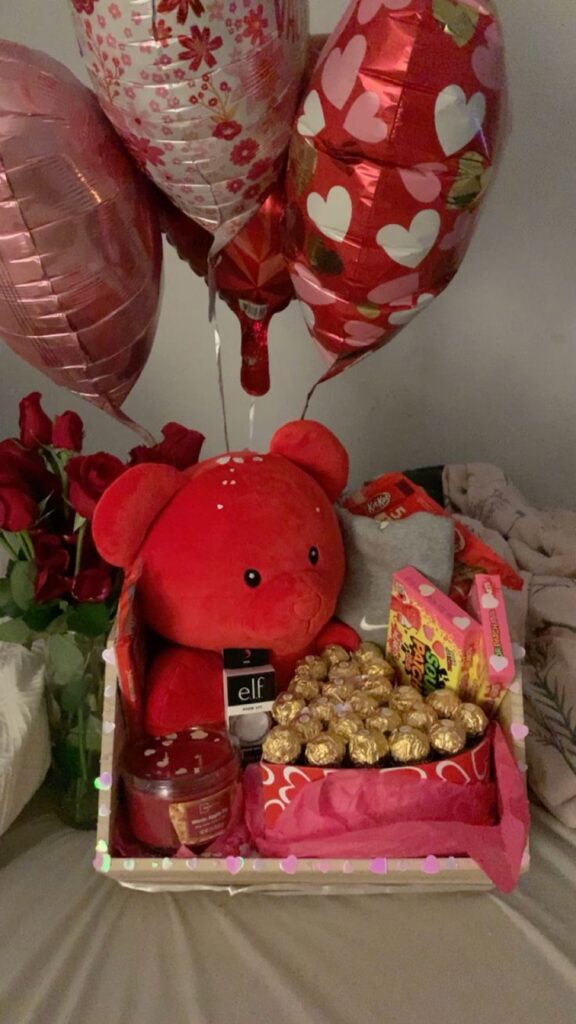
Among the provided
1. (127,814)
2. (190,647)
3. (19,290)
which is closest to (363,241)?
(19,290)

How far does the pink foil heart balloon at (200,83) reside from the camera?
1.95 feet

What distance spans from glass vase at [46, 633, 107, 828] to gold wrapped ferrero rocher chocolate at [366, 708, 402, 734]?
266 millimetres

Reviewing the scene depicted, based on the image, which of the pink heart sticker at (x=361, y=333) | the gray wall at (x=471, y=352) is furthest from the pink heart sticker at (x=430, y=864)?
the gray wall at (x=471, y=352)

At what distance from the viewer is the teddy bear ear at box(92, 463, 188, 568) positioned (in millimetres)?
719

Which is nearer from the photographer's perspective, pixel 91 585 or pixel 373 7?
pixel 373 7

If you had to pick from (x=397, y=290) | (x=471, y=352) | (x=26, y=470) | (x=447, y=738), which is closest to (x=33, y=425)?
(x=26, y=470)

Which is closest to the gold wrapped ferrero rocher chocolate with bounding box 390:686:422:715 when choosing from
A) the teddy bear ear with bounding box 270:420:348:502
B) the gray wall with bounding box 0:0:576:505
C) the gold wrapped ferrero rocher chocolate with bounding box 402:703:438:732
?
the gold wrapped ferrero rocher chocolate with bounding box 402:703:438:732

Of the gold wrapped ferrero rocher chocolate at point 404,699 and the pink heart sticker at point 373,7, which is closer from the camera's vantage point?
the pink heart sticker at point 373,7

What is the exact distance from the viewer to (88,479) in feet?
2.40

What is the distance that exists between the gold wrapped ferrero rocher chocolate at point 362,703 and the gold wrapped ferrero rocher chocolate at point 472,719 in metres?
0.07

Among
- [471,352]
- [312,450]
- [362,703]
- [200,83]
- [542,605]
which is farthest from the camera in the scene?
[471,352]

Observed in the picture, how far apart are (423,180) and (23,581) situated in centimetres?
48

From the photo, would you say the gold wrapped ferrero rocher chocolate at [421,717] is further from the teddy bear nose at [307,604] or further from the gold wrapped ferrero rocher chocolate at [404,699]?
the teddy bear nose at [307,604]

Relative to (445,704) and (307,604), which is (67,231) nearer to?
(307,604)
